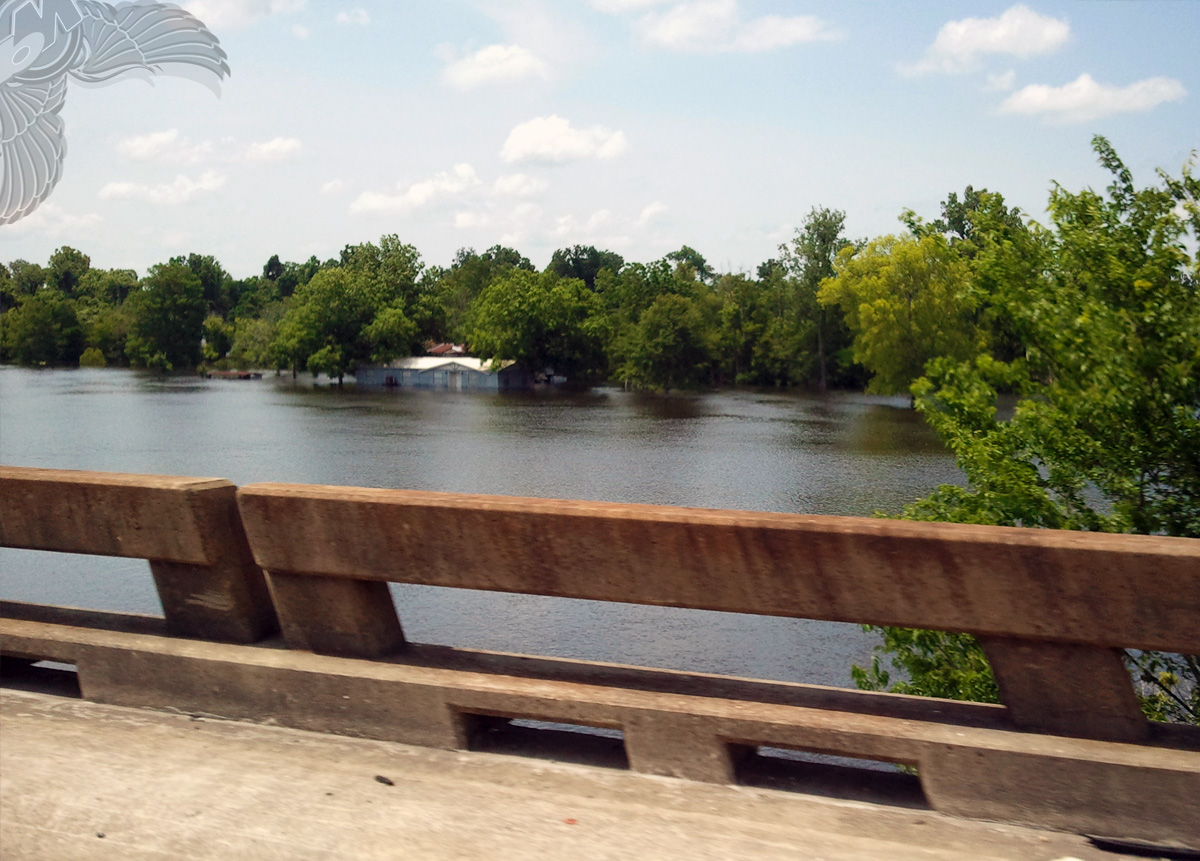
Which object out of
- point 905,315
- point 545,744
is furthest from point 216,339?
point 545,744

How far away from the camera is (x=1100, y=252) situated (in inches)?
428

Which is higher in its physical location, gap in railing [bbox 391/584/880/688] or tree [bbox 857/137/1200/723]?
tree [bbox 857/137/1200/723]

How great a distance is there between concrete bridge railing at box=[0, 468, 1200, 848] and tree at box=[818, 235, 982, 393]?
73.5 meters

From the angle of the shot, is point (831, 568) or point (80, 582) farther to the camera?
point (80, 582)

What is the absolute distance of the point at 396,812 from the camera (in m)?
3.77

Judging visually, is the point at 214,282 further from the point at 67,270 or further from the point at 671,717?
the point at 671,717

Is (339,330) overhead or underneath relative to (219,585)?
overhead

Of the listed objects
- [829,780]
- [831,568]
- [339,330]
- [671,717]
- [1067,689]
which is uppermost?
[339,330]

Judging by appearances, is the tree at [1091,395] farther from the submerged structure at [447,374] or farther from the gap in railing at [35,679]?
the submerged structure at [447,374]

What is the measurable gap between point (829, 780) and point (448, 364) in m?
118

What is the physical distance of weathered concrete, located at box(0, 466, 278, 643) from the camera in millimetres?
4688

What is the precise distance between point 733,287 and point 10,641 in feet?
399

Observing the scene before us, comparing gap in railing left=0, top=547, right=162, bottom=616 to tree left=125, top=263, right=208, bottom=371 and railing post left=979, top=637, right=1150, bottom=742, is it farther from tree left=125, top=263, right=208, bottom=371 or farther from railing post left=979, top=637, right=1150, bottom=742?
tree left=125, top=263, right=208, bottom=371

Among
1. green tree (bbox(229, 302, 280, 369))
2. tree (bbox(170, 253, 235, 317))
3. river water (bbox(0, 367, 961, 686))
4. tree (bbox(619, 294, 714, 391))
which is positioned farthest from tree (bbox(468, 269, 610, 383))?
tree (bbox(170, 253, 235, 317))
